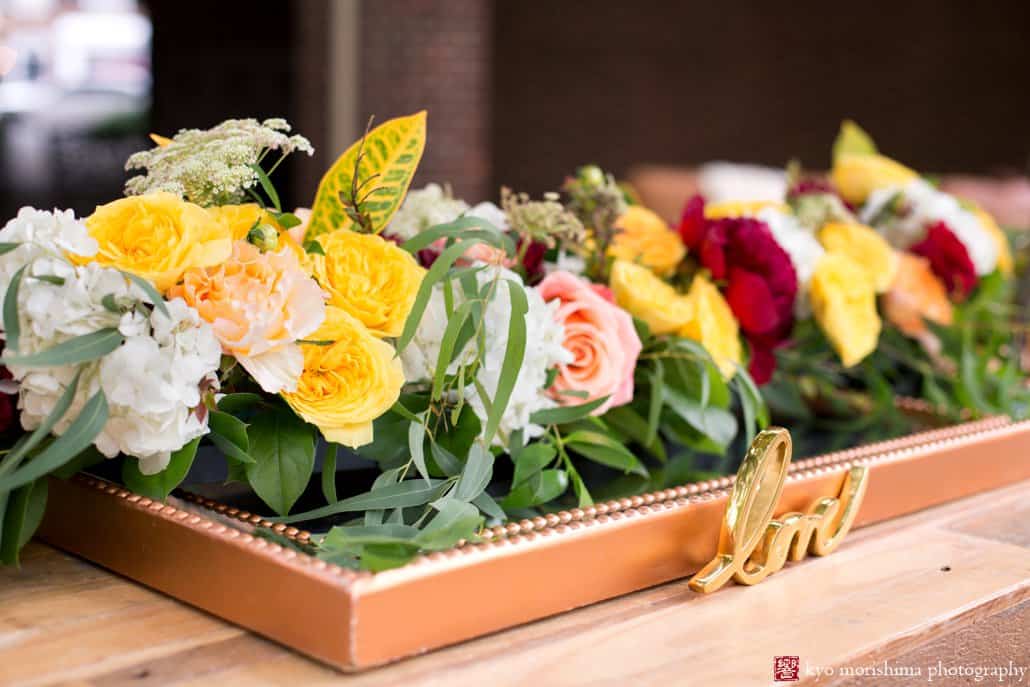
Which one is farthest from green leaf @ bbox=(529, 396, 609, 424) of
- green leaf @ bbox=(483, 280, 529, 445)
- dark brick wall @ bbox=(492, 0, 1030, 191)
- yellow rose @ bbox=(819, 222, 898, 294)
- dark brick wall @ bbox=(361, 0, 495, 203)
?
dark brick wall @ bbox=(492, 0, 1030, 191)

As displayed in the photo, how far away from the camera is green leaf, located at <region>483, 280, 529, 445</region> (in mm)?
679

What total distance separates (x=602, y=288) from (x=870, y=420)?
17.4 inches

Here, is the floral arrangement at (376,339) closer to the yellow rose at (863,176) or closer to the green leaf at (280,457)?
the green leaf at (280,457)

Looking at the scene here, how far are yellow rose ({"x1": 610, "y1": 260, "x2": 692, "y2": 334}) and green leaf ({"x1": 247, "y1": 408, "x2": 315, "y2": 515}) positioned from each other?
1.04ft

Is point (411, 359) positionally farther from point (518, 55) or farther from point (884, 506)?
point (518, 55)

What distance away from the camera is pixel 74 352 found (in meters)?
0.58

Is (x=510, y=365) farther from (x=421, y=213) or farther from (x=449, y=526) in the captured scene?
(x=421, y=213)

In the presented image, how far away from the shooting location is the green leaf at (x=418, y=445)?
68 centimetres

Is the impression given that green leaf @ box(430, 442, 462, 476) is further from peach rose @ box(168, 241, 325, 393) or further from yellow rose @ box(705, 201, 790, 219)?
yellow rose @ box(705, 201, 790, 219)

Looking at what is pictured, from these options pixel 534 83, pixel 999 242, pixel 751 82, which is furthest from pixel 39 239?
pixel 751 82

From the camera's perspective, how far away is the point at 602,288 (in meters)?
0.89

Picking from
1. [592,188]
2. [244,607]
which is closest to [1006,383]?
[592,188]

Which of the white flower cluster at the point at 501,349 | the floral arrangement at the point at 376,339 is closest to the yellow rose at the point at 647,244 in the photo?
the floral arrangement at the point at 376,339

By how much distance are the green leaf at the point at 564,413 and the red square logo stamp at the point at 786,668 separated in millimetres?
269
